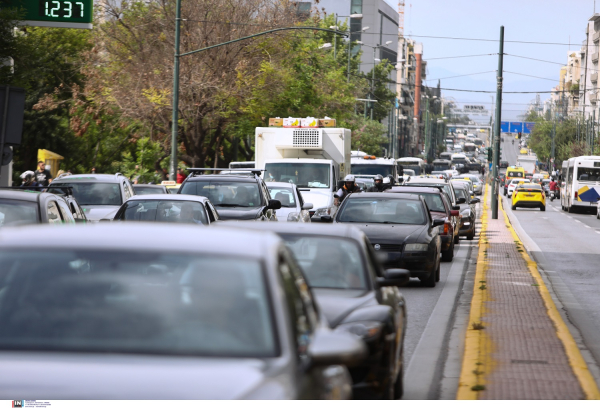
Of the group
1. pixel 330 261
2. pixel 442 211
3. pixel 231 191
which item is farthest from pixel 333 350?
pixel 442 211

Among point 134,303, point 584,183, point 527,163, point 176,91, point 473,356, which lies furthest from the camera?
point 527,163

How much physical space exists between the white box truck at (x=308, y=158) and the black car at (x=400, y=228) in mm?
8734

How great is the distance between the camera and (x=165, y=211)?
15.0 metres

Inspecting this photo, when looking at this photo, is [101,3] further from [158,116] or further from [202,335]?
[202,335]

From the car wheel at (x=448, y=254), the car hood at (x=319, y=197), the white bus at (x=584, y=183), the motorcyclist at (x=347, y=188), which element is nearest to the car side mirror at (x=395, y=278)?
the car wheel at (x=448, y=254)

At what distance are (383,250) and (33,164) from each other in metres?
29.2

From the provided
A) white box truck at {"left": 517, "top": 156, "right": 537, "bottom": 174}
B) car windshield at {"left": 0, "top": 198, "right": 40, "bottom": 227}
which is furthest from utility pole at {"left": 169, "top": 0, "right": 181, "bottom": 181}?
white box truck at {"left": 517, "top": 156, "right": 537, "bottom": 174}

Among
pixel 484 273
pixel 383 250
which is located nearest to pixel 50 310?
pixel 383 250

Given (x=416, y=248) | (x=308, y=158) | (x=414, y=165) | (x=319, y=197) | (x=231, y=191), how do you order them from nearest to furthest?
(x=416, y=248)
(x=231, y=191)
(x=319, y=197)
(x=308, y=158)
(x=414, y=165)

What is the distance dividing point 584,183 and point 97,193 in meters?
38.2

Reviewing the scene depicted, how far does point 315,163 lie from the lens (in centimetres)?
2612

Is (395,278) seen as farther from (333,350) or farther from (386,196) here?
(386,196)

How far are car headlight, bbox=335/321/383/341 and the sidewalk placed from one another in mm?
1097

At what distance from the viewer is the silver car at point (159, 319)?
328cm
